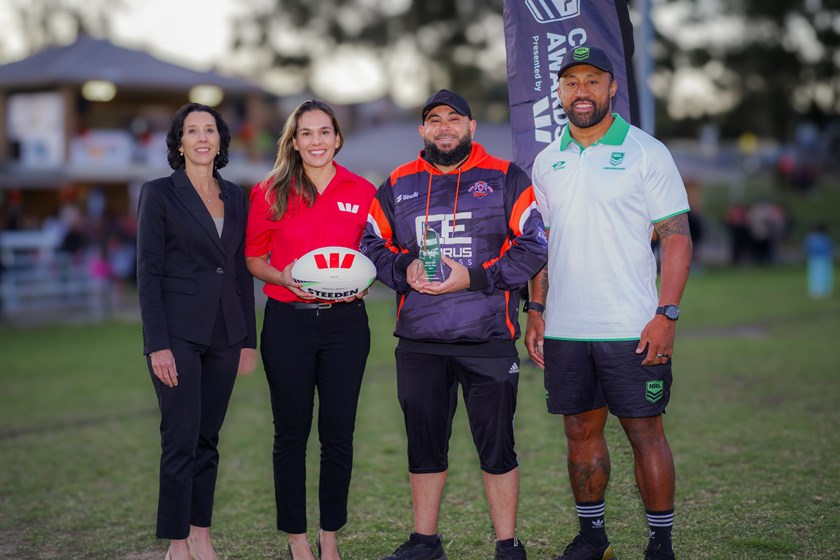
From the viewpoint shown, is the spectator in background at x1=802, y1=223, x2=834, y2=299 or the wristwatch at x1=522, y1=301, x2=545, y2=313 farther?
the spectator in background at x1=802, y1=223, x2=834, y2=299

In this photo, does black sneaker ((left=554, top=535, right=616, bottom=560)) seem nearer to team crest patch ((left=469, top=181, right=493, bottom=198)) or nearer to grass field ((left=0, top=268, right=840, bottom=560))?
grass field ((left=0, top=268, right=840, bottom=560))

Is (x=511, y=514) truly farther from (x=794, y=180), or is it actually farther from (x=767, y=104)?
(x=767, y=104)

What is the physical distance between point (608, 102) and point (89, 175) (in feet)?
83.6

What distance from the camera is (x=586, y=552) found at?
4930 millimetres

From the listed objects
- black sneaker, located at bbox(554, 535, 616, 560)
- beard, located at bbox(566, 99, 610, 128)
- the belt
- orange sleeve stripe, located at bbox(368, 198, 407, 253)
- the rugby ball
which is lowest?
black sneaker, located at bbox(554, 535, 616, 560)

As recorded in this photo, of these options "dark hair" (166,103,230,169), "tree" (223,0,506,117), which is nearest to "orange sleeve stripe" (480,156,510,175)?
"dark hair" (166,103,230,169)

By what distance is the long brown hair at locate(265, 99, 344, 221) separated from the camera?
5.07 m

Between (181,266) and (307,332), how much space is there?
69cm

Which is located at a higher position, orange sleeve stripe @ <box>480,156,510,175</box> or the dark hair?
the dark hair

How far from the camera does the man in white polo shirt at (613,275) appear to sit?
468cm

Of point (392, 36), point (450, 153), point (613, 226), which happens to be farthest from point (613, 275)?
point (392, 36)

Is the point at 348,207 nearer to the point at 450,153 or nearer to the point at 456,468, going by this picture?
the point at 450,153

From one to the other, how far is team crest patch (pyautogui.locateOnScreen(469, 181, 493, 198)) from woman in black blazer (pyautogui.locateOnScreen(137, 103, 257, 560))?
3.95 ft

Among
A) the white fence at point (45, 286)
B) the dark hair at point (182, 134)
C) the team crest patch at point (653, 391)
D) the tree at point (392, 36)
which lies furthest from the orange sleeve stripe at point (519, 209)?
the tree at point (392, 36)
